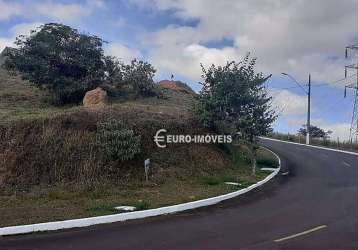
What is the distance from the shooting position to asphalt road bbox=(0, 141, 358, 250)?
9.83 m

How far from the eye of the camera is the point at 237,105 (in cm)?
2348

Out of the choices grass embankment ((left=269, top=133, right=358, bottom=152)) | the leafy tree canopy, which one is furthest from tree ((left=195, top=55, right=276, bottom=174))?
grass embankment ((left=269, top=133, right=358, bottom=152))

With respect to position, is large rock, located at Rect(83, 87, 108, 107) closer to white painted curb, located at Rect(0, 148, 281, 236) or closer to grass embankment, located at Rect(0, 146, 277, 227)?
grass embankment, located at Rect(0, 146, 277, 227)

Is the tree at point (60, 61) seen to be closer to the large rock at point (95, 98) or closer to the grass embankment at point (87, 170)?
→ the large rock at point (95, 98)

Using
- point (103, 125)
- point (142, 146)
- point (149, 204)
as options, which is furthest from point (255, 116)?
point (149, 204)

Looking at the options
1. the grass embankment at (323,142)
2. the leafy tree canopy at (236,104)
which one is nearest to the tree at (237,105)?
the leafy tree canopy at (236,104)

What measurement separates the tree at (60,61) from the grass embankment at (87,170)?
A: 3.60m

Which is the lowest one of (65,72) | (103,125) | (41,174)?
(41,174)

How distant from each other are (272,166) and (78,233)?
55.8ft

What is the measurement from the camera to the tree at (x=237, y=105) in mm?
22828

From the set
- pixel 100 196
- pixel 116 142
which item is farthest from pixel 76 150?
pixel 100 196

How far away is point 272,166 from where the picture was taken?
26250 millimetres

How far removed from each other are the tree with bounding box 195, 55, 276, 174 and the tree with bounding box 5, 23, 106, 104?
275 inches

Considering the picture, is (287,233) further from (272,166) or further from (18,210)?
(272,166)
